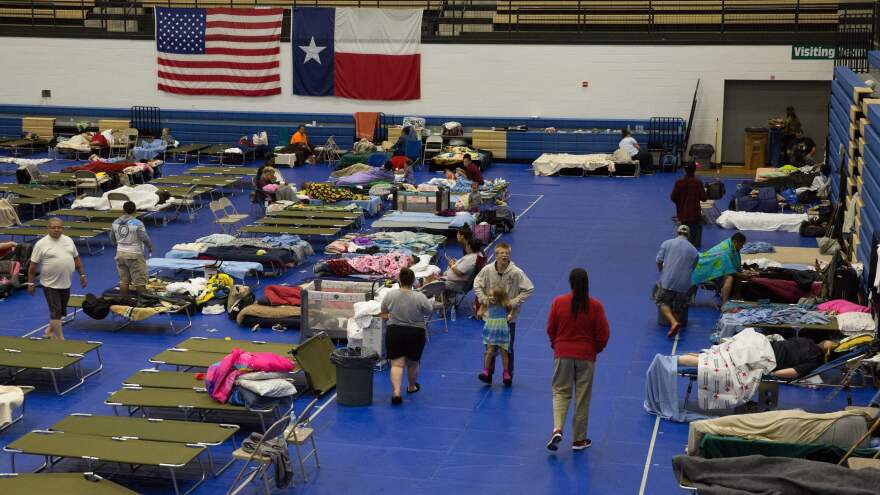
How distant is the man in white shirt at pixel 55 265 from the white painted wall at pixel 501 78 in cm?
1955

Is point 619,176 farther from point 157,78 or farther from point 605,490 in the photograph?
point 605,490

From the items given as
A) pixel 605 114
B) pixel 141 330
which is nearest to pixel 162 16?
pixel 605 114

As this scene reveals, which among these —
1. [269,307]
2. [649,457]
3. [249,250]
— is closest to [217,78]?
[249,250]

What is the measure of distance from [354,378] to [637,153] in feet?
60.2

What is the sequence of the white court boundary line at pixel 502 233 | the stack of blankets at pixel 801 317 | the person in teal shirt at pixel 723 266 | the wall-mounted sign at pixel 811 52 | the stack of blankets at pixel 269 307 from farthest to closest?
the wall-mounted sign at pixel 811 52, the white court boundary line at pixel 502 233, the person in teal shirt at pixel 723 266, the stack of blankets at pixel 269 307, the stack of blankets at pixel 801 317

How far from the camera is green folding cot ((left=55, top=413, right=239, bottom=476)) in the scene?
10805mm

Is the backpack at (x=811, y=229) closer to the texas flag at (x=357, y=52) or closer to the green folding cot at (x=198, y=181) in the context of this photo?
the green folding cot at (x=198, y=181)

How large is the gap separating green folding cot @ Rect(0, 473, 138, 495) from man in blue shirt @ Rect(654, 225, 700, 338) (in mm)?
8024

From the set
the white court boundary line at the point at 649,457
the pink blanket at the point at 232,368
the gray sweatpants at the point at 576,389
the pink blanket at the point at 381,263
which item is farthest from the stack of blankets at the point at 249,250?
the gray sweatpants at the point at 576,389

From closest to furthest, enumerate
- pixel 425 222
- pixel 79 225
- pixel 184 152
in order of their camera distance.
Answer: pixel 425 222 → pixel 79 225 → pixel 184 152

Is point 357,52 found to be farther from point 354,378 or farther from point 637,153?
point 354,378

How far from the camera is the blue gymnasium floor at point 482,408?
428 inches

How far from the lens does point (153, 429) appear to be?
11055mm

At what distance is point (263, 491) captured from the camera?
34.8ft
